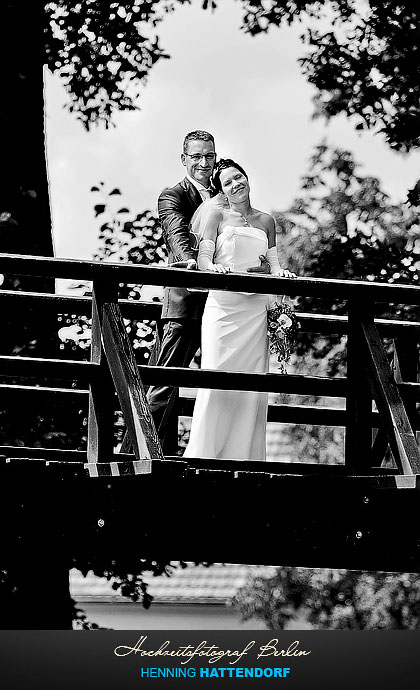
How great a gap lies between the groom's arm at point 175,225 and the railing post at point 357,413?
100cm

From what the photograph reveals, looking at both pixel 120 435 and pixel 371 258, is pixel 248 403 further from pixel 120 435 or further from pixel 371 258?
pixel 371 258

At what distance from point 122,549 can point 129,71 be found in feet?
23.4

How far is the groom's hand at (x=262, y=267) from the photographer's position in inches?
320

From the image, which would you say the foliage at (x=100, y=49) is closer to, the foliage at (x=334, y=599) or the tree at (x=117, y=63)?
the tree at (x=117, y=63)

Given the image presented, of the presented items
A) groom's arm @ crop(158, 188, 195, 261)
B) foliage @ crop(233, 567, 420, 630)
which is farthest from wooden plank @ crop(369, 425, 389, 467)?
foliage @ crop(233, 567, 420, 630)

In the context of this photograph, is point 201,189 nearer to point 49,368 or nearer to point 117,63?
point 49,368

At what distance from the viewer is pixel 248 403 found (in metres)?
8.20

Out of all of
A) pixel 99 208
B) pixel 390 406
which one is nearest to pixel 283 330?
pixel 390 406

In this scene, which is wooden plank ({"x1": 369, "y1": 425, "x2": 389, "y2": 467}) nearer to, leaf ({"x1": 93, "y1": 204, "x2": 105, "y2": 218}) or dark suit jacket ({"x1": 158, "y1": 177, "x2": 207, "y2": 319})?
dark suit jacket ({"x1": 158, "y1": 177, "x2": 207, "y2": 319})

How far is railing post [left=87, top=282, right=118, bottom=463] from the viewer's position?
24.2 feet

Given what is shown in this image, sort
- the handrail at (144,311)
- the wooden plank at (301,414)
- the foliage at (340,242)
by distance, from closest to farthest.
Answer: the handrail at (144,311)
the wooden plank at (301,414)
the foliage at (340,242)

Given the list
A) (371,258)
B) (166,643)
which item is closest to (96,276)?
(166,643)

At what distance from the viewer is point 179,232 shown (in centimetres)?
806

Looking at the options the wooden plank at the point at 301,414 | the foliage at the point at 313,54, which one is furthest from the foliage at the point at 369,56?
the wooden plank at the point at 301,414
